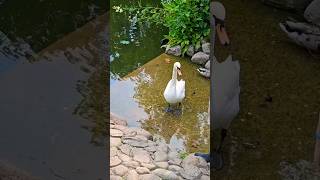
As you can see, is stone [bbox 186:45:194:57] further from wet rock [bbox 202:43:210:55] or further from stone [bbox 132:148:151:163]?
stone [bbox 132:148:151:163]

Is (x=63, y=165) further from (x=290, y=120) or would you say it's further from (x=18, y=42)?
(x=18, y=42)

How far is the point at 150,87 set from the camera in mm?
3896

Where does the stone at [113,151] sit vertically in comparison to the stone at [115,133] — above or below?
below

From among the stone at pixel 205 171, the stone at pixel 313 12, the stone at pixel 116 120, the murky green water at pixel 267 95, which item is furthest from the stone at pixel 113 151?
the stone at pixel 313 12

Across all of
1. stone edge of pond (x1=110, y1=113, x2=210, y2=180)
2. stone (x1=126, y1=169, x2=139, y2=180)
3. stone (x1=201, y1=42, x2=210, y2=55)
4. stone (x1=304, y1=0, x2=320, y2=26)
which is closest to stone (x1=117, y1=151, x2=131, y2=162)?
stone edge of pond (x1=110, y1=113, x2=210, y2=180)

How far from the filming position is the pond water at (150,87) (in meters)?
3.42

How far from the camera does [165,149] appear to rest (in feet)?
10.3

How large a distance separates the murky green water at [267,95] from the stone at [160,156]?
1.99 feet

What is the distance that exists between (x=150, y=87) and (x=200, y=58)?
0.51m

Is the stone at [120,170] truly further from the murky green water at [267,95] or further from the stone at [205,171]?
the murky green water at [267,95]

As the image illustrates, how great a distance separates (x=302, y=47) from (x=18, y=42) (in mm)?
2148

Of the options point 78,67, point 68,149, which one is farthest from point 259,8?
point 78,67

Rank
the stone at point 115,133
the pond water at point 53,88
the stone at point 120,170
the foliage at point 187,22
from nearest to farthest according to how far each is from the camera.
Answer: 1. the pond water at point 53,88
2. the stone at point 120,170
3. the stone at point 115,133
4. the foliage at point 187,22

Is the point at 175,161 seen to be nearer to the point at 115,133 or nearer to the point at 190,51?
the point at 115,133
